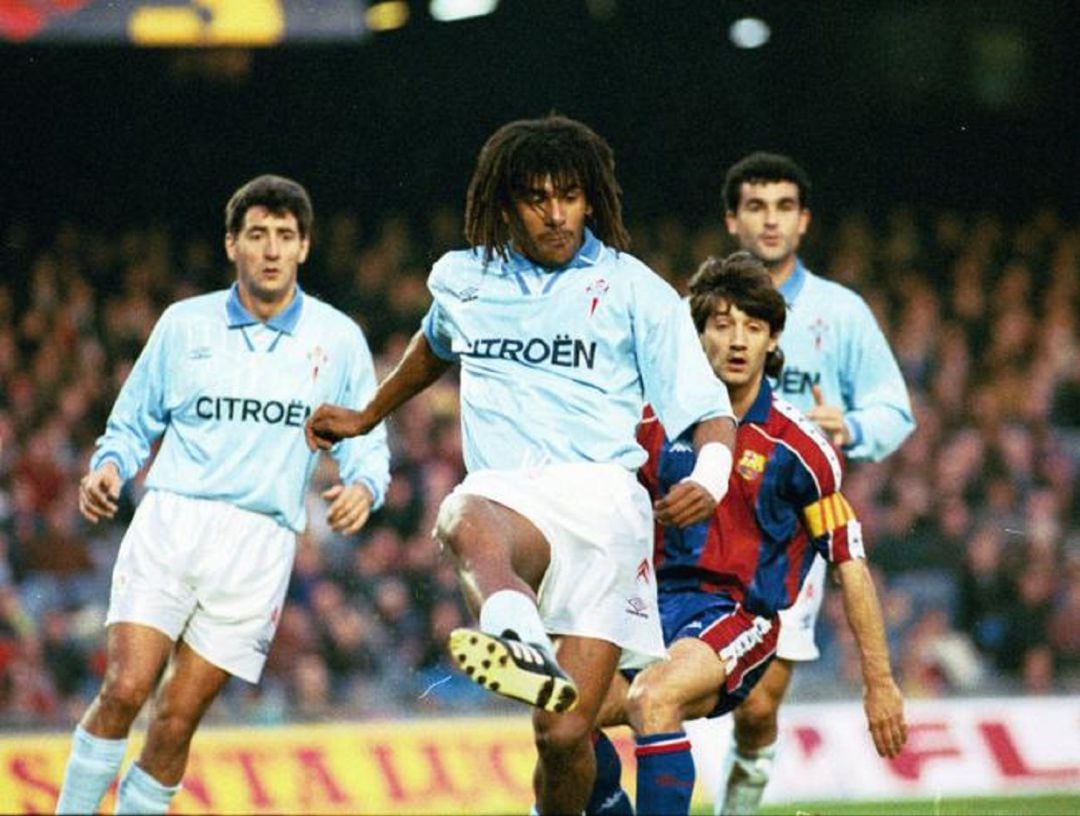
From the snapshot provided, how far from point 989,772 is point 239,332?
5.48 meters

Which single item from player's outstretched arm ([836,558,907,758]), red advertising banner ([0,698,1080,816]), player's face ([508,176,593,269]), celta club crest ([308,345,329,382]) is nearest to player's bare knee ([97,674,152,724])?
celta club crest ([308,345,329,382])

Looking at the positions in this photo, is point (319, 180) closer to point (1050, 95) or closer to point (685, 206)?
point (685, 206)

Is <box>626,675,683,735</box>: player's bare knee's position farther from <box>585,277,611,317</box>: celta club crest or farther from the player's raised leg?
<box>585,277,611,317</box>: celta club crest

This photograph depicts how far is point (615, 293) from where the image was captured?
19.1 ft

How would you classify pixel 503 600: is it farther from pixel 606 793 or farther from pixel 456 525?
pixel 606 793

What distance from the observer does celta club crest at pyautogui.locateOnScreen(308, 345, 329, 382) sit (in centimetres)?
729

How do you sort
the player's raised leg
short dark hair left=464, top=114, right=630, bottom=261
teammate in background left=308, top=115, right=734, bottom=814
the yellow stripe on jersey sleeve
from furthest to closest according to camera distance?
the yellow stripe on jersey sleeve
short dark hair left=464, top=114, right=630, bottom=261
teammate in background left=308, top=115, right=734, bottom=814
the player's raised leg

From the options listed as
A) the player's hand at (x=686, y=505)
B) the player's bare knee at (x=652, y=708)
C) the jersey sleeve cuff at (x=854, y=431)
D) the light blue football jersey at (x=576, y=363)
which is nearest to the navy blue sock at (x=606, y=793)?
the player's bare knee at (x=652, y=708)

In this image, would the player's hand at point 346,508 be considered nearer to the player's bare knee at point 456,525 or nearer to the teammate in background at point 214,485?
the teammate in background at point 214,485

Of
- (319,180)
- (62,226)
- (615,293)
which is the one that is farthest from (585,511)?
(319,180)

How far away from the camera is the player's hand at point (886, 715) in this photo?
20.3 feet

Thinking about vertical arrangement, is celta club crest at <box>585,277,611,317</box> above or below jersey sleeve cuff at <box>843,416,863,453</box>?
above

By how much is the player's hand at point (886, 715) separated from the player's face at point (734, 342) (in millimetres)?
1084

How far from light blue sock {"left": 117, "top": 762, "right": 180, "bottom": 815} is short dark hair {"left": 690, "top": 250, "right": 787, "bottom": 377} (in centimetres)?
228
